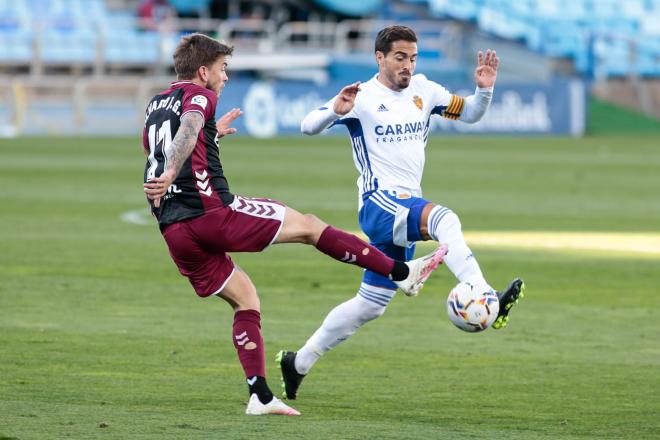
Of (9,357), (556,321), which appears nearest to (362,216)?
(9,357)

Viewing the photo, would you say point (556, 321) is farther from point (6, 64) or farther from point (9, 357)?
point (6, 64)

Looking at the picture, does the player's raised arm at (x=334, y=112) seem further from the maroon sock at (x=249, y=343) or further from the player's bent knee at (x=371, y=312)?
the maroon sock at (x=249, y=343)

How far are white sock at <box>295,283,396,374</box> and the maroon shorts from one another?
1.01 m

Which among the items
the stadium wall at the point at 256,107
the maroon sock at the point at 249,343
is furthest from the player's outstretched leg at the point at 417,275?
the stadium wall at the point at 256,107

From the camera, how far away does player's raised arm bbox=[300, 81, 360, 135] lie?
7457 millimetres

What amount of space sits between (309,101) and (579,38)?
12874 millimetres

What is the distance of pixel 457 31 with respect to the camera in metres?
43.8

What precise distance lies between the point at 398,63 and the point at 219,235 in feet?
5.93

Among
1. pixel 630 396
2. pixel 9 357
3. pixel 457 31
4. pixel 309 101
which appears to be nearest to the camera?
pixel 630 396

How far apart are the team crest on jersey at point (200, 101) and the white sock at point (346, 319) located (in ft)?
5.31

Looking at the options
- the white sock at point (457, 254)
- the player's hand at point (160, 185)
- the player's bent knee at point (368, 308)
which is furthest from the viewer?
the player's bent knee at point (368, 308)

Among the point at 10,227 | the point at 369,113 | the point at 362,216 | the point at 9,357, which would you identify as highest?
the point at 369,113

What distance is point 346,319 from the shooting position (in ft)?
25.3

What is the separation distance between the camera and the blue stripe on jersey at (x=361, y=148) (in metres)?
7.87
